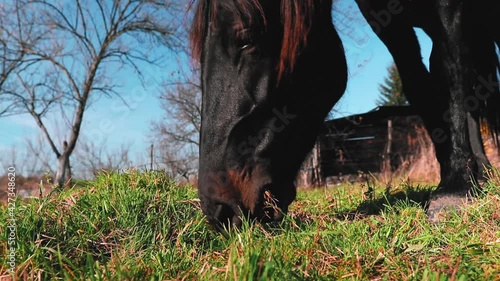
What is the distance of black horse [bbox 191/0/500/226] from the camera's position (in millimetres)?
1983

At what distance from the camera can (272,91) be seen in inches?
83.0

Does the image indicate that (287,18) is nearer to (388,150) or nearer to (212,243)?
(212,243)

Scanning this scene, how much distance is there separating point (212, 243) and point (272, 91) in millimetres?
753

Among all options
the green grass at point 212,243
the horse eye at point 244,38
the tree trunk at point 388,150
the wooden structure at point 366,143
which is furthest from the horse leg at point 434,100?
the tree trunk at point 388,150

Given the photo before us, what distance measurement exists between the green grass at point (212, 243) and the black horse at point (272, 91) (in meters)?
0.18

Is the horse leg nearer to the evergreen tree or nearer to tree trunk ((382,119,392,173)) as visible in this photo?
tree trunk ((382,119,392,173))

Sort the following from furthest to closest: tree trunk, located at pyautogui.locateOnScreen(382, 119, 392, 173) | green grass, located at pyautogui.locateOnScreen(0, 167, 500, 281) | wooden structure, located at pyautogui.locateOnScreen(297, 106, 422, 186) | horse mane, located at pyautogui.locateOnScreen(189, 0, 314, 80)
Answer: wooden structure, located at pyautogui.locateOnScreen(297, 106, 422, 186) < tree trunk, located at pyautogui.locateOnScreen(382, 119, 392, 173) < horse mane, located at pyautogui.locateOnScreen(189, 0, 314, 80) < green grass, located at pyautogui.locateOnScreen(0, 167, 500, 281)

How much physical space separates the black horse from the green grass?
0.18m

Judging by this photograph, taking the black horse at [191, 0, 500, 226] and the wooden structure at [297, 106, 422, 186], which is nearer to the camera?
the black horse at [191, 0, 500, 226]

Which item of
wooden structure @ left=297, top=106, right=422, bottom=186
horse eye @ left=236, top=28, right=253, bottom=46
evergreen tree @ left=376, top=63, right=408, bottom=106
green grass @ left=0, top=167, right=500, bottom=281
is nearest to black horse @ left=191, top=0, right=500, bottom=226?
horse eye @ left=236, top=28, right=253, bottom=46

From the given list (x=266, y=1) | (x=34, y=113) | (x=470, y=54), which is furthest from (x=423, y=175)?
(x=34, y=113)

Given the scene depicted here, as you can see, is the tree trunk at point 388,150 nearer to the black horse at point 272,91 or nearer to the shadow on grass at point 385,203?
the shadow on grass at point 385,203

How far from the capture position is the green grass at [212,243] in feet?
4.06

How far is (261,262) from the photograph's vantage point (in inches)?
43.3
